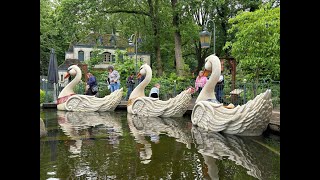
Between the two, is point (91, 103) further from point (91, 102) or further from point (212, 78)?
point (212, 78)

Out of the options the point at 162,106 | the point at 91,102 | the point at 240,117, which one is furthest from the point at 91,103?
the point at 240,117

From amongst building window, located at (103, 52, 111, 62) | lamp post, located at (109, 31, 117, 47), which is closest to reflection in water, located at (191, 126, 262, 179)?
building window, located at (103, 52, 111, 62)

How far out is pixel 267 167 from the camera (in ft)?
15.2

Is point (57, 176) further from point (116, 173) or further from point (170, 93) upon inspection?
point (170, 93)

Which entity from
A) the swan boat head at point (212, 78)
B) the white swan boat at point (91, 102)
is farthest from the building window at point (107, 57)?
the swan boat head at point (212, 78)

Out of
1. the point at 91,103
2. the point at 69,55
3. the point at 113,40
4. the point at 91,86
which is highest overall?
the point at 113,40

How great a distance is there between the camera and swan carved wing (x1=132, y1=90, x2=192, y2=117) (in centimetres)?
1099

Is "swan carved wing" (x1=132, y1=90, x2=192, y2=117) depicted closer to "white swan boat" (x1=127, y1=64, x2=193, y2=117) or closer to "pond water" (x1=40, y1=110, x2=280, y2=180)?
"white swan boat" (x1=127, y1=64, x2=193, y2=117)

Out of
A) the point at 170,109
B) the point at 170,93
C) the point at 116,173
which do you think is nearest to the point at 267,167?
the point at 116,173

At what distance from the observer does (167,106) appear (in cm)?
1107

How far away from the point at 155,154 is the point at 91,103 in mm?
8220

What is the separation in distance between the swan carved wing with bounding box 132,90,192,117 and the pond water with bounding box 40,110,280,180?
2510 millimetres
